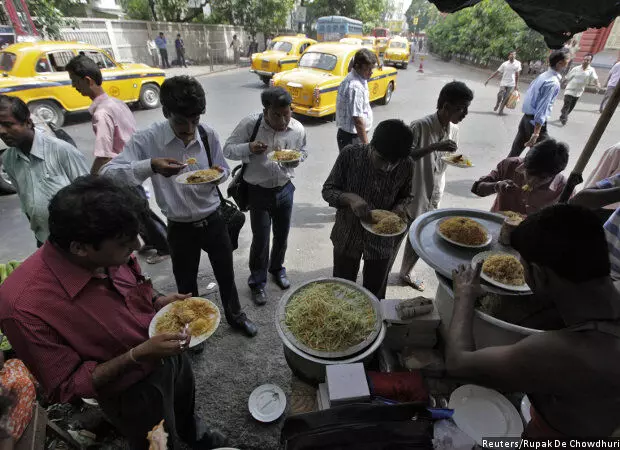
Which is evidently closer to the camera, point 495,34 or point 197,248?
point 197,248

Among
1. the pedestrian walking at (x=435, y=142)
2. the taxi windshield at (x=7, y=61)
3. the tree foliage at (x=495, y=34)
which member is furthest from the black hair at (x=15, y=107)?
the tree foliage at (x=495, y=34)

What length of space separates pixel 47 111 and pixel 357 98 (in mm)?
9212

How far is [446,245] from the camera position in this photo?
8.75 ft

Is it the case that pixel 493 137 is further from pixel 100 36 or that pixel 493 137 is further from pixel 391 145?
pixel 100 36

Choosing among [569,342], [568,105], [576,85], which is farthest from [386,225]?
[568,105]

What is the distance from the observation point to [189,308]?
7.57 ft

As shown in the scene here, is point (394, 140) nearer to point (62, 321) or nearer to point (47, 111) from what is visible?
point (62, 321)

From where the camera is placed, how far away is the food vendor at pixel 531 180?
3.14 metres

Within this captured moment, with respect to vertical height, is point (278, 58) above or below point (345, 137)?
above

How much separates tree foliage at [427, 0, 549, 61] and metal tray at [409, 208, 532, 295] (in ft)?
74.9

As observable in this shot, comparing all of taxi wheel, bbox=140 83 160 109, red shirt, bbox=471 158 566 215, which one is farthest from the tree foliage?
red shirt, bbox=471 158 566 215

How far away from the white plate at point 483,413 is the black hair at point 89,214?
2372 millimetres

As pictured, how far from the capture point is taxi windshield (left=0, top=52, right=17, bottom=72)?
28.8ft

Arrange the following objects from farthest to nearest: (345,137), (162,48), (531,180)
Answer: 1. (162,48)
2. (345,137)
3. (531,180)
